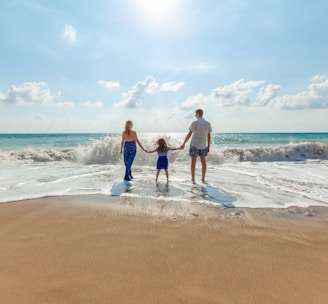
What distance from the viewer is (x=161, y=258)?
265 centimetres

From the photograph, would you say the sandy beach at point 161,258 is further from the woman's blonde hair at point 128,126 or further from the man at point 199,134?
the woman's blonde hair at point 128,126

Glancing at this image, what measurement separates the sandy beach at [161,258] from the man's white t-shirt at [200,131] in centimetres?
328

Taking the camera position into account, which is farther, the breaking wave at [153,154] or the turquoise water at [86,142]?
the turquoise water at [86,142]

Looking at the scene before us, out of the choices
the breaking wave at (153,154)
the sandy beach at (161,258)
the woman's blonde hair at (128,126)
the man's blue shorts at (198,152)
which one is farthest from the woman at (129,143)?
the breaking wave at (153,154)

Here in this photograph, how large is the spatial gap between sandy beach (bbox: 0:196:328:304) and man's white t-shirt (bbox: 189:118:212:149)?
3.28m

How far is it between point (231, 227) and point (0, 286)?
2.77m

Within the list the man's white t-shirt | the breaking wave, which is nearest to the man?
the man's white t-shirt

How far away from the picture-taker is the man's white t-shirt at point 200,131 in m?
7.12

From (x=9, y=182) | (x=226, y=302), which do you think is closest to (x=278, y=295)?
(x=226, y=302)

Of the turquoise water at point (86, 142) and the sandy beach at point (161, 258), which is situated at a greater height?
the turquoise water at point (86, 142)

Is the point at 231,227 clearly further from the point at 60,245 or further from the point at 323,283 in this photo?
the point at 60,245

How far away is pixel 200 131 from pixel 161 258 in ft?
16.1

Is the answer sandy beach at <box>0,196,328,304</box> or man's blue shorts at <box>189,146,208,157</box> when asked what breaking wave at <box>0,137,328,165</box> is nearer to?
man's blue shorts at <box>189,146,208,157</box>

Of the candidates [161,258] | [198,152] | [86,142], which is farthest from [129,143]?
[86,142]
